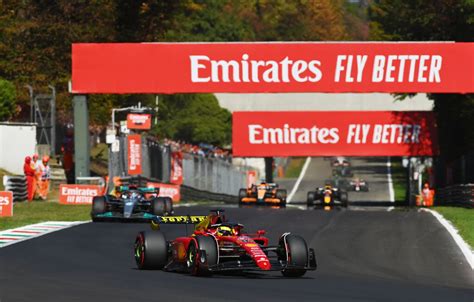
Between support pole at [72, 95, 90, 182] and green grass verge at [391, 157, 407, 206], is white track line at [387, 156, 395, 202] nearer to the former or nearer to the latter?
green grass verge at [391, 157, 407, 206]

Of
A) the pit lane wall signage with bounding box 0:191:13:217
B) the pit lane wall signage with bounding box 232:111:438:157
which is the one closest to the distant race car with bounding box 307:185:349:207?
the pit lane wall signage with bounding box 232:111:438:157

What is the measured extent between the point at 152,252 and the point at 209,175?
4578 centimetres

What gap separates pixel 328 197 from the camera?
50125 millimetres

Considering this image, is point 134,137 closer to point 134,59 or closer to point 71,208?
point 134,59

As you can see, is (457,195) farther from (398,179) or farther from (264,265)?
(398,179)

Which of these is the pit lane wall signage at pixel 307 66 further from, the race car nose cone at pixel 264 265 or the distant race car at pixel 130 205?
the race car nose cone at pixel 264 265

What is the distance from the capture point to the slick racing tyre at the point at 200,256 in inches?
640

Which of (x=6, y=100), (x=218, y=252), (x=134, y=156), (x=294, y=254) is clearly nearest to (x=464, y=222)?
(x=294, y=254)

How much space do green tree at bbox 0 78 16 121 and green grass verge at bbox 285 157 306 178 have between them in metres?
54.7

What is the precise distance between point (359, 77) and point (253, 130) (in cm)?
1728

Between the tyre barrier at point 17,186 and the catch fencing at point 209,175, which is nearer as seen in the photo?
the tyre barrier at point 17,186

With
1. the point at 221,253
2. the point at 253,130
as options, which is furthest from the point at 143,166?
the point at 221,253

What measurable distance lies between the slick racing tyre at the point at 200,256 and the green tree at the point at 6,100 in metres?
33.6

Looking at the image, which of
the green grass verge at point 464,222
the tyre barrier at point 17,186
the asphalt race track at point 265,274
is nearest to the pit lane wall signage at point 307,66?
the tyre barrier at point 17,186
